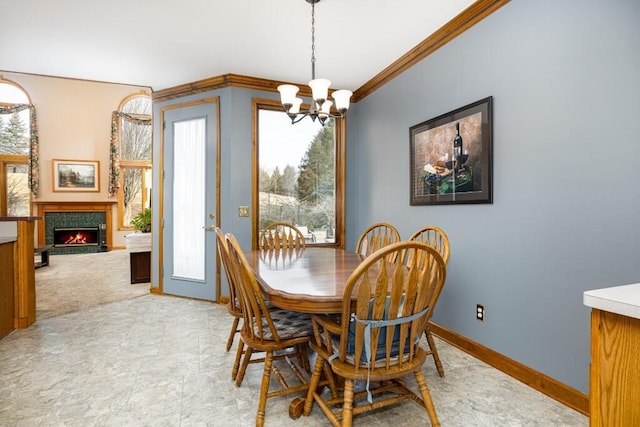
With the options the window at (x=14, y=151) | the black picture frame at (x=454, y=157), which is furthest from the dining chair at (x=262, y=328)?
the window at (x=14, y=151)

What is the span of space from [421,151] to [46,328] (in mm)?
3692

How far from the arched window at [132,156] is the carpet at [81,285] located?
5.93ft

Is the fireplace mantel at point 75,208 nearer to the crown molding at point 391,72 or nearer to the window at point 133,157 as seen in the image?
the window at point 133,157

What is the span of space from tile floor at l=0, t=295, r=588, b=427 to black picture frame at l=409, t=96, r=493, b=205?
1.21m

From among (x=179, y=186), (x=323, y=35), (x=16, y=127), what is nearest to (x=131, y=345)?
(x=179, y=186)

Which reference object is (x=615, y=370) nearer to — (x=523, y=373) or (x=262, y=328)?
(x=262, y=328)

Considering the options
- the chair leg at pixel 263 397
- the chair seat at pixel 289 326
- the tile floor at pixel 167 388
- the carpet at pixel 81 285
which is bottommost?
the tile floor at pixel 167 388

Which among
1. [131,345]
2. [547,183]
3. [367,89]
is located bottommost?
[131,345]

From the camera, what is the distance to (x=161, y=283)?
4293mm

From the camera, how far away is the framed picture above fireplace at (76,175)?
7.95 m

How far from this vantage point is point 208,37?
304 centimetres

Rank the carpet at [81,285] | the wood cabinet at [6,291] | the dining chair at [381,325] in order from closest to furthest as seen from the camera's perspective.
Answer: the dining chair at [381,325] → the wood cabinet at [6,291] → the carpet at [81,285]

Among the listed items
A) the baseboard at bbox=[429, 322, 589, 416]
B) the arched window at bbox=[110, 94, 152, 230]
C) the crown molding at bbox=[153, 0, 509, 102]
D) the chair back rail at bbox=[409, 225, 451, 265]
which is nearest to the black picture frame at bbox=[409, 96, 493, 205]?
the chair back rail at bbox=[409, 225, 451, 265]

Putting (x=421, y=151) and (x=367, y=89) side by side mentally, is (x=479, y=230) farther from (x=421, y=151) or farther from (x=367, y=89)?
(x=367, y=89)
